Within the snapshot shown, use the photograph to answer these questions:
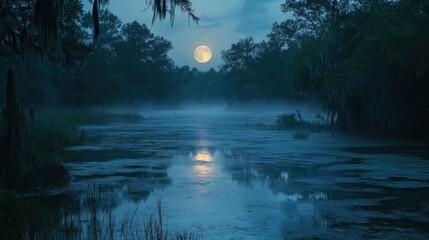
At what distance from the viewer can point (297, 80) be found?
116ft

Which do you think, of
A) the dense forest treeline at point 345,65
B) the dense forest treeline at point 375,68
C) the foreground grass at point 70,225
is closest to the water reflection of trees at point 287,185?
the foreground grass at point 70,225

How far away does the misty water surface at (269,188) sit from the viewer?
824 cm

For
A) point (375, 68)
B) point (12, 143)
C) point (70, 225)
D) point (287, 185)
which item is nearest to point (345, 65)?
point (375, 68)

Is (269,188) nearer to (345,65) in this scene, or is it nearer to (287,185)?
(287,185)

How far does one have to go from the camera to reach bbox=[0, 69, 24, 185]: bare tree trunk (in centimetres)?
1060

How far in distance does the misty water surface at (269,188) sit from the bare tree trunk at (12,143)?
105cm

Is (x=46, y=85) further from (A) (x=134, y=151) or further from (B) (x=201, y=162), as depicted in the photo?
(B) (x=201, y=162)

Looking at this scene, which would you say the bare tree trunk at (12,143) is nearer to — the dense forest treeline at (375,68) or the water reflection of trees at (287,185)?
the water reflection of trees at (287,185)

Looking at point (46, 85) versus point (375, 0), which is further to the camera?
point (46, 85)

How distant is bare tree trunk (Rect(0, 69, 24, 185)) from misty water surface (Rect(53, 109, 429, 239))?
1.05 metres

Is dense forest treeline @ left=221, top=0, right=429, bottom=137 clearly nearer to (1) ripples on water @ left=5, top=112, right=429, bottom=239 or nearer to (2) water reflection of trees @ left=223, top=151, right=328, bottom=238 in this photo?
(1) ripples on water @ left=5, top=112, right=429, bottom=239

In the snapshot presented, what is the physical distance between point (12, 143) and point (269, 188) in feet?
19.4

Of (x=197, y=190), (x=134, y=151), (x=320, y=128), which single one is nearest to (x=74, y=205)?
(x=197, y=190)

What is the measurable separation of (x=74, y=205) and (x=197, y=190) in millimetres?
2996
